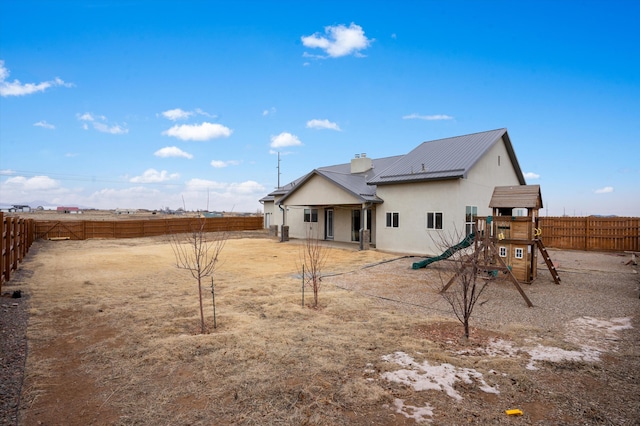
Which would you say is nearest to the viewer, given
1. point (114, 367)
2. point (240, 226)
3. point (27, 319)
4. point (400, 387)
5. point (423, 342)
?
point (400, 387)

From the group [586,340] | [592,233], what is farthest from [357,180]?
[586,340]

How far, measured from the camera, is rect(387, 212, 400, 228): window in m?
19.7

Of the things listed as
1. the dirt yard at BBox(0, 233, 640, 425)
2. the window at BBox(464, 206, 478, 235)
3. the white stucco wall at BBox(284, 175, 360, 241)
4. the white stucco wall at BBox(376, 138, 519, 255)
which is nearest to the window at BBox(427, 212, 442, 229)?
the white stucco wall at BBox(376, 138, 519, 255)

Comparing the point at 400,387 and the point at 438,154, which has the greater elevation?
the point at 438,154

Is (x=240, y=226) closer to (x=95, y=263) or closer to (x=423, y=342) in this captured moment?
(x=95, y=263)

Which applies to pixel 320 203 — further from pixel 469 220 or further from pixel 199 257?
pixel 199 257

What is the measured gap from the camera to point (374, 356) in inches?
211

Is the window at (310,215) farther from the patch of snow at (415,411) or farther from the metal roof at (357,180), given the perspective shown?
the patch of snow at (415,411)

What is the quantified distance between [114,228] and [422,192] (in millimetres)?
25605

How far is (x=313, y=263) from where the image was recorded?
48.5ft

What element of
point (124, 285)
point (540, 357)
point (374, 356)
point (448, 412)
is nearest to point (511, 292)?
point (540, 357)

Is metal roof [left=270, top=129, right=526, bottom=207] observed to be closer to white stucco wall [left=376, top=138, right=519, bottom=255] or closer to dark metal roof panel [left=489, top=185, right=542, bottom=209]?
white stucco wall [left=376, top=138, right=519, bottom=255]

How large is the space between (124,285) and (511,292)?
11.5m

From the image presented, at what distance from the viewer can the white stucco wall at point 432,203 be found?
56.6 feet
